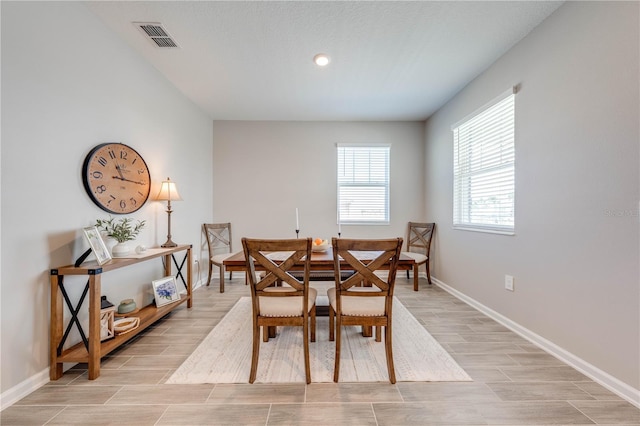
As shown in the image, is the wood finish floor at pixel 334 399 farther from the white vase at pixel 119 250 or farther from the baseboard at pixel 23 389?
the white vase at pixel 119 250

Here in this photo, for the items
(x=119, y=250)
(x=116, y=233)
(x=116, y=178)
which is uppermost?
(x=116, y=178)

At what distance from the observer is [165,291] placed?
106 inches

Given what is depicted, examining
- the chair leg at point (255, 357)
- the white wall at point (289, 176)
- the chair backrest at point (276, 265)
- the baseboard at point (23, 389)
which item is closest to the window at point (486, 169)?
the white wall at point (289, 176)

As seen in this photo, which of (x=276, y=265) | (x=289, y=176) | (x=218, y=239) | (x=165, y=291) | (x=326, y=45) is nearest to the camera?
(x=276, y=265)

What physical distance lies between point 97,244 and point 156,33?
5.98 ft

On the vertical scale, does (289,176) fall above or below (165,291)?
above

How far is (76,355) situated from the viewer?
67.2 inches

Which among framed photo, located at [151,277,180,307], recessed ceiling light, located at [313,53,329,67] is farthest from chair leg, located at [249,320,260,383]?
recessed ceiling light, located at [313,53,329,67]

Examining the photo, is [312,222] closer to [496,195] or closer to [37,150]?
[496,195]

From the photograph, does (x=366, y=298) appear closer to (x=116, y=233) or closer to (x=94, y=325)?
(x=94, y=325)

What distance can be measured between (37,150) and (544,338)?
3865 mm

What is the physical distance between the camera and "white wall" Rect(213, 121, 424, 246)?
4.36 meters

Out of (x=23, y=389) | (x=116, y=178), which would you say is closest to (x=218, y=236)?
(x=116, y=178)

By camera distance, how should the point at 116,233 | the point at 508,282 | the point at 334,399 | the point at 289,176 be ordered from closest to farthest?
the point at 334,399 → the point at 116,233 → the point at 508,282 → the point at 289,176
